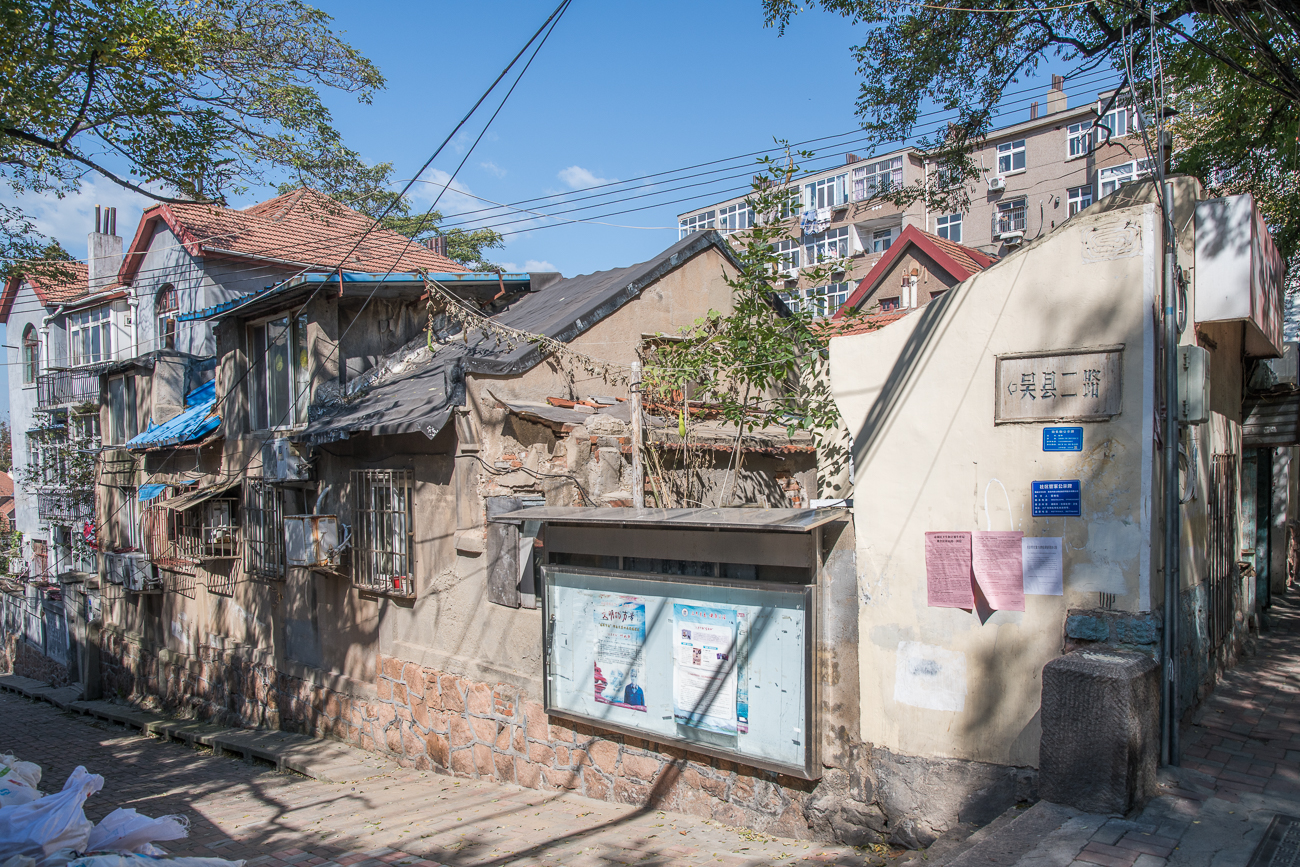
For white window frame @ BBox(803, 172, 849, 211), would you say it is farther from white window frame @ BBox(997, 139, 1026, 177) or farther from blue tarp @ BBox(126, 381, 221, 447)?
blue tarp @ BBox(126, 381, 221, 447)

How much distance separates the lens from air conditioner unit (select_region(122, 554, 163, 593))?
47.1 ft

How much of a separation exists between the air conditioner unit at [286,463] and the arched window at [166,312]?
34.4ft

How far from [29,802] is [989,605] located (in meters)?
5.69

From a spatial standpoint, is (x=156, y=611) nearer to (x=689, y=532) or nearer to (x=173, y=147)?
(x=173, y=147)

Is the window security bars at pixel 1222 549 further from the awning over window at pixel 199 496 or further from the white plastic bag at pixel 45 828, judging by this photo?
the awning over window at pixel 199 496

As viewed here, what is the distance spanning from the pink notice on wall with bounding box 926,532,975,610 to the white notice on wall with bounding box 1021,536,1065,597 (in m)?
0.34

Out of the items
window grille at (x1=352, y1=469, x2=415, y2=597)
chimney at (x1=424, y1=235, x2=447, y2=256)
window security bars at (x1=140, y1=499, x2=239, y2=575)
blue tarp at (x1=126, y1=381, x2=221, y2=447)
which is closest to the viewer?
window grille at (x1=352, y1=469, x2=415, y2=597)

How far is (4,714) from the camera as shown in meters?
16.3

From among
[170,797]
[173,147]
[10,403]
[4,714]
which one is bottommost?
[4,714]

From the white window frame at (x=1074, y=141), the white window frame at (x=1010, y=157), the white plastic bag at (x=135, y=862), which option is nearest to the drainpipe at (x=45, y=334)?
the white plastic bag at (x=135, y=862)

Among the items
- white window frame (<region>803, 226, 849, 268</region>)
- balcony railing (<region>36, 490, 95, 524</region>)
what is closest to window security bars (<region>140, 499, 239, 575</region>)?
balcony railing (<region>36, 490, 95, 524</region>)

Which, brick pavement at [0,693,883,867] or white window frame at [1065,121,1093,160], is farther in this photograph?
white window frame at [1065,121,1093,160]

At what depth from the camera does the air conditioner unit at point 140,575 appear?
14359mm

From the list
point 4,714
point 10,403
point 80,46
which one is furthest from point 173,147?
point 10,403
